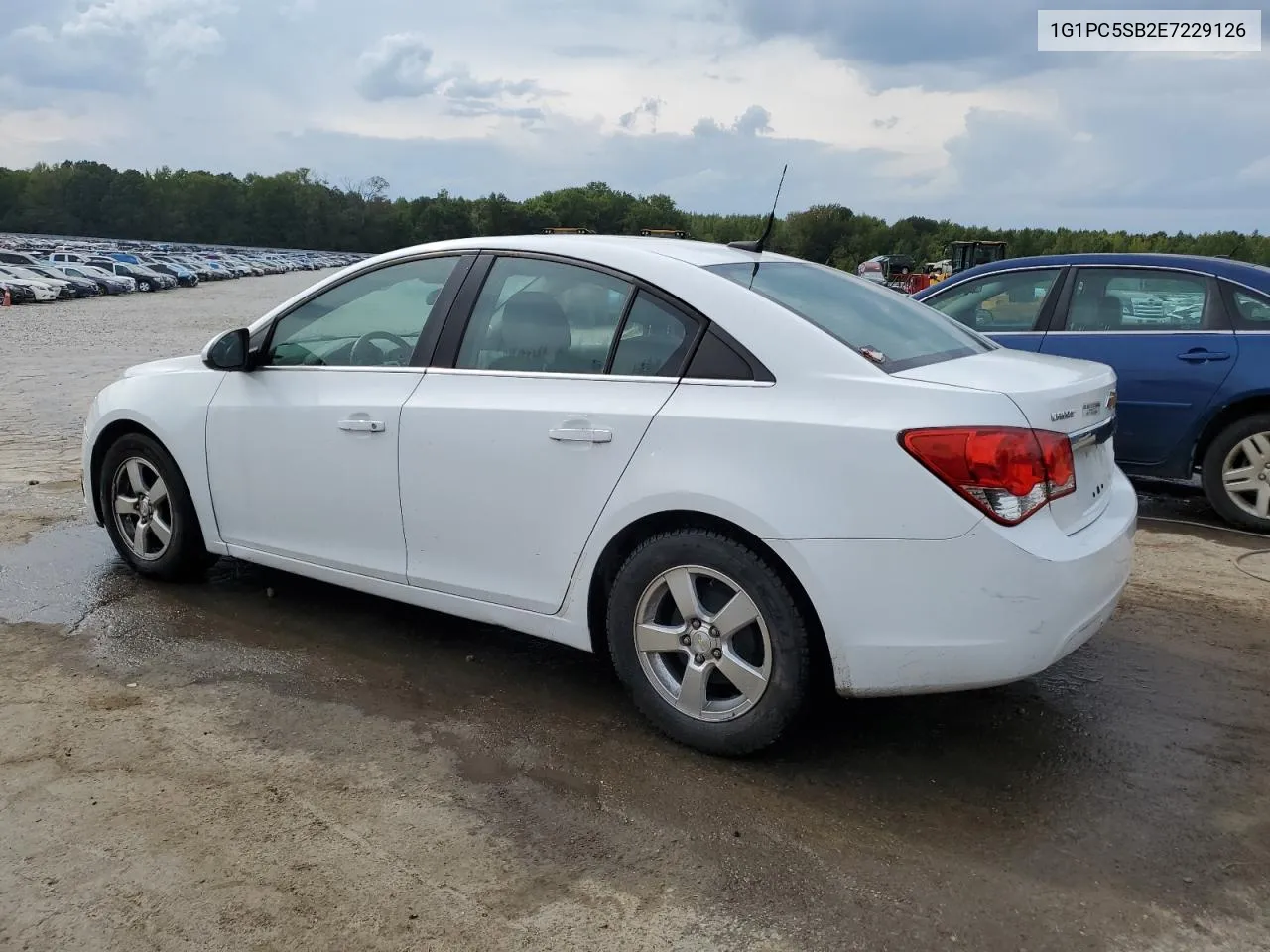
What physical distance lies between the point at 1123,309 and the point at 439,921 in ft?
19.6

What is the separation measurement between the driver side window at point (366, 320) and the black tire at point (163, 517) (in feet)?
2.79

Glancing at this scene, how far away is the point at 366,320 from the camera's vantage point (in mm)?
4453

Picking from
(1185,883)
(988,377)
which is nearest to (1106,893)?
(1185,883)

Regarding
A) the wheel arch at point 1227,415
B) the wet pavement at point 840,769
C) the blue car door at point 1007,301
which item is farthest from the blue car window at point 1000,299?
the wet pavement at point 840,769

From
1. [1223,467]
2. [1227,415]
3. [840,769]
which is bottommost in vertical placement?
[840,769]

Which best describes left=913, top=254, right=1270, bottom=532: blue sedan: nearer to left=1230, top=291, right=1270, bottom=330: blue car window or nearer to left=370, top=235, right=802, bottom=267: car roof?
left=1230, top=291, right=1270, bottom=330: blue car window

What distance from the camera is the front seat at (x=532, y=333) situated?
384 centimetres

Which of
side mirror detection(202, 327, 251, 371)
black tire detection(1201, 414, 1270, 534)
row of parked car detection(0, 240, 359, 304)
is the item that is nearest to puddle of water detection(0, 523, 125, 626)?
side mirror detection(202, 327, 251, 371)

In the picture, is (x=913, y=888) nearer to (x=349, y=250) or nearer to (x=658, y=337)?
(x=658, y=337)

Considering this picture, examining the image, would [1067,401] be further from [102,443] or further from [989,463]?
[102,443]

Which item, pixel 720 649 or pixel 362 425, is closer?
pixel 720 649

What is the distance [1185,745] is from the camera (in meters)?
3.65

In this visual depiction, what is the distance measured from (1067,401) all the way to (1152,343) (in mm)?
3975

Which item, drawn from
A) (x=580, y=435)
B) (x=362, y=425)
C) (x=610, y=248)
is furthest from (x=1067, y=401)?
(x=362, y=425)
